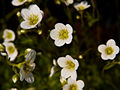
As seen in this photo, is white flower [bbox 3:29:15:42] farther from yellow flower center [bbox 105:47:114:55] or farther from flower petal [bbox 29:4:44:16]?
yellow flower center [bbox 105:47:114:55]

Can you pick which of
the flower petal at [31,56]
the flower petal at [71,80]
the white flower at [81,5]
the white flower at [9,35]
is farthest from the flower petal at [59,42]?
the white flower at [9,35]

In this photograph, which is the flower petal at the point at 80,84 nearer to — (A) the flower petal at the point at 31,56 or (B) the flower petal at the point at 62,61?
(B) the flower petal at the point at 62,61

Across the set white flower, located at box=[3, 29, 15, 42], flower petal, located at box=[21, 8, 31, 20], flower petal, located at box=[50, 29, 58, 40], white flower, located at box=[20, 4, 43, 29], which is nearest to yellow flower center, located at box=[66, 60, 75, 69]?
flower petal, located at box=[50, 29, 58, 40]

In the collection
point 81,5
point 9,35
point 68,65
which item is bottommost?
point 9,35

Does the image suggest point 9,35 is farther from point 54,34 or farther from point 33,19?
point 54,34

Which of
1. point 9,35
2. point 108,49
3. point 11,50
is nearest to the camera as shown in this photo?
point 108,49

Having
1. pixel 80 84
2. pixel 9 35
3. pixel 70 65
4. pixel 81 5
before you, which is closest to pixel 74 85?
pixel 80 84

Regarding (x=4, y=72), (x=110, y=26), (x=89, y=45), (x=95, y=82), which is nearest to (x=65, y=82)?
(x=95, y=82)

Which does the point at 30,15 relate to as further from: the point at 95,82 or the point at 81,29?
the point at 95,82
